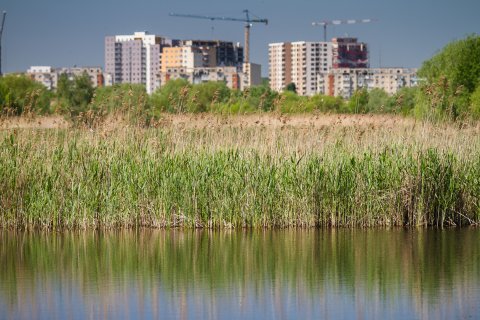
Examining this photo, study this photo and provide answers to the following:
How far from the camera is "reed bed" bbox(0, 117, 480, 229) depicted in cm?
1522

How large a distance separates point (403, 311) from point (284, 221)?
215 inches

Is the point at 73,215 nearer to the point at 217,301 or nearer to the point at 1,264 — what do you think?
the point at 1,264

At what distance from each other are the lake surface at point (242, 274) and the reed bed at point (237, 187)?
1.20 ft

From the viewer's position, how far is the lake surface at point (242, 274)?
33.2ft

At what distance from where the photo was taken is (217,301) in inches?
413

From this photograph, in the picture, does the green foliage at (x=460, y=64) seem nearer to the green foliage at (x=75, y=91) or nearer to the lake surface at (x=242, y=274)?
the green foliage at (x=75, y=91)

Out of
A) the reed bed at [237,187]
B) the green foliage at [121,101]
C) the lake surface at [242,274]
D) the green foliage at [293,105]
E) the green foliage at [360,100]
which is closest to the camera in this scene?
the lake surface at [242,274]

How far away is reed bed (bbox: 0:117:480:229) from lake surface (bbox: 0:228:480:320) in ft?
1.20

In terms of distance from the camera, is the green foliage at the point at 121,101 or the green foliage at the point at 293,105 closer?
the green foliage at the point at 121,101

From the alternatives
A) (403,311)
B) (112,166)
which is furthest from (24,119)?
(403,311)

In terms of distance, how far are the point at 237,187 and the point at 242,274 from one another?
335cm

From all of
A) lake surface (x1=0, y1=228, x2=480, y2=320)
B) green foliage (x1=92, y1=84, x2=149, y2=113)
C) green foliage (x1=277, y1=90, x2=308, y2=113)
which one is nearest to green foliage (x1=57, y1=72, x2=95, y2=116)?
green foliage (x1=92, y1=84, x2=149, y2=113)


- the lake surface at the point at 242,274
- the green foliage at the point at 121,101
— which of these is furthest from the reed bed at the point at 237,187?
the green foliage at the point at 121,101

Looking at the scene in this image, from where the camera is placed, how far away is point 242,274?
12023 millimetres
